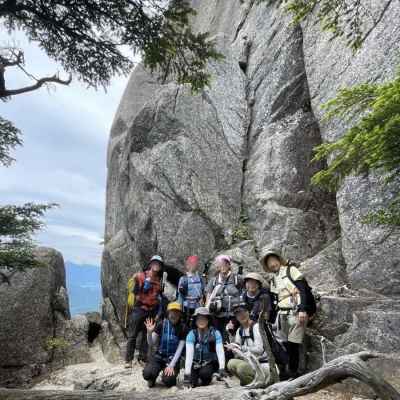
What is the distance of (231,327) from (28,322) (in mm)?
11443

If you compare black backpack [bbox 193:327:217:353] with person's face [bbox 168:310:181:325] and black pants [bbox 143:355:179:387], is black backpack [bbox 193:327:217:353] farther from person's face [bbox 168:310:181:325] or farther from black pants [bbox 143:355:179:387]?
black pants [bbox 143:355:179:387]

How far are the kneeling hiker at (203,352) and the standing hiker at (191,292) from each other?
59.8 inches

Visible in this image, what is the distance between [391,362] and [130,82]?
25.2 m

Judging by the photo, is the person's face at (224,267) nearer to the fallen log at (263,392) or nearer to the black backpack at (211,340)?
the black backpack at (211,340)

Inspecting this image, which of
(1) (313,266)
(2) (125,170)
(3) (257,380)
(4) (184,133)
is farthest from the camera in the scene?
(2) (125,170)

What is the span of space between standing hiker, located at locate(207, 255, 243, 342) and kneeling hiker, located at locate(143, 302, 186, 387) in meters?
0.99

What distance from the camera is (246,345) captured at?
8.18 m

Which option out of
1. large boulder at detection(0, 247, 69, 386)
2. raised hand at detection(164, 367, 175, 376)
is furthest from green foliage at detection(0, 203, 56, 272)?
raised hand at detection(164, 367, 175, 376)

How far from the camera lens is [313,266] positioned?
38.9 feet

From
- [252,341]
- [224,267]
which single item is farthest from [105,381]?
[252,341]

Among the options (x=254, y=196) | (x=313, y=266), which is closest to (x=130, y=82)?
(x=254, y=196)

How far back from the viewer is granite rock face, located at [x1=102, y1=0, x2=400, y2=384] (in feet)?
37.8

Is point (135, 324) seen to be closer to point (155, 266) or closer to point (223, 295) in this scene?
point (155, 266)

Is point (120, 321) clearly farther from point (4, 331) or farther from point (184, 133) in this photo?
point (184, 133)
